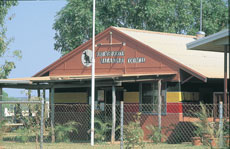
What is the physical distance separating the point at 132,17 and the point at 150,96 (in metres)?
21.2

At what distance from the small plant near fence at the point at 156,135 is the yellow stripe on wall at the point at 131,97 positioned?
98.3 inches

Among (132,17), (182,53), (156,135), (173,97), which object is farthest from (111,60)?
(132,17)

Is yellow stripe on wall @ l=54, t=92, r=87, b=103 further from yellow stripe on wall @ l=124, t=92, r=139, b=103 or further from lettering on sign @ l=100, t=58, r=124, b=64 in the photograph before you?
yellow stripe on wall @ l=124, t=92, r=139, b=103

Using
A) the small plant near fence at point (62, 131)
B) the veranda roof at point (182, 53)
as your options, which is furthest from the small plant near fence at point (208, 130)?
the small plant near fence at point (62, 131)

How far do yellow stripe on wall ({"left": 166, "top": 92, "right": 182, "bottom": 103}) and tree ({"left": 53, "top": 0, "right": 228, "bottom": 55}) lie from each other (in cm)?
1952

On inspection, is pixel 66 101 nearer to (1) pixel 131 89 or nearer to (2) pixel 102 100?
(2) pixel 102 100

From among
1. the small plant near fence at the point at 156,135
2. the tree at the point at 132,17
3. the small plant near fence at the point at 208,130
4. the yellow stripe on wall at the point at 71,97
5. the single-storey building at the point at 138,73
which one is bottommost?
the small plant near fence at the point at 156,135

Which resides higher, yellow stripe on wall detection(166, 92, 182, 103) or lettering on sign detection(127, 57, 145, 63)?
lettering on sign detection(127, 57, 145, 63)

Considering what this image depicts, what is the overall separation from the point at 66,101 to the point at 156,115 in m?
6.31

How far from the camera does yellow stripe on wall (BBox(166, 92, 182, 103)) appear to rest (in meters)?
23.6

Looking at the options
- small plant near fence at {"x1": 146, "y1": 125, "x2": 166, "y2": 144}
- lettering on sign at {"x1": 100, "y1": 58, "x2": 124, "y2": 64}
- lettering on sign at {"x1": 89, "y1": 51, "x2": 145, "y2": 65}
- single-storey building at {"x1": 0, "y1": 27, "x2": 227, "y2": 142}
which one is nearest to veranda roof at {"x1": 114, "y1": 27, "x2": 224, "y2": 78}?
single-storey building at {"x1": 0, "y1": 27, "x2": 227, "y2": 142}

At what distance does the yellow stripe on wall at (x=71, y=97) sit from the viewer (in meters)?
27.4

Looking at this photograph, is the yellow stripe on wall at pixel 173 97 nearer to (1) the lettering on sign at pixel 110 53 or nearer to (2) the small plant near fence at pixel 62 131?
(1) the lettering on sign at pixel 110 53

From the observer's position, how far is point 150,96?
24.6 metres
